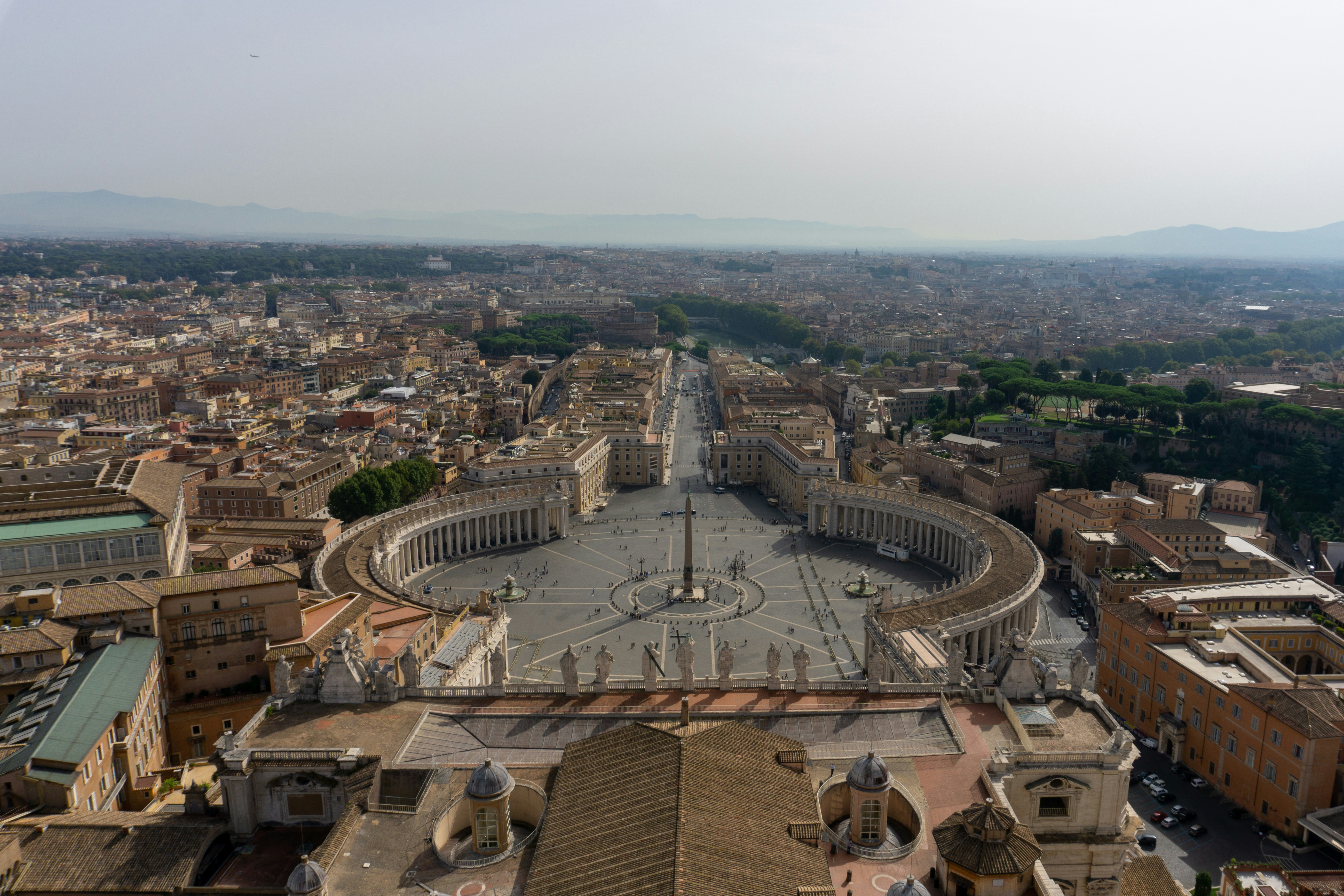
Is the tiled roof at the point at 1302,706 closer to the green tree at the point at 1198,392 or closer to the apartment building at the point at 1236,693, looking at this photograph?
the apartment building at the point at 1236,693

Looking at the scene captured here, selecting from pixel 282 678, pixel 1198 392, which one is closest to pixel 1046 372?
pixel 1198 392

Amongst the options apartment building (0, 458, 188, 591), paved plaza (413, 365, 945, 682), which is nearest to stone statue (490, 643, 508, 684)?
paved plaza (413, 365, 945, 682)

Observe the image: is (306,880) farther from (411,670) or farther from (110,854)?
(411,670)

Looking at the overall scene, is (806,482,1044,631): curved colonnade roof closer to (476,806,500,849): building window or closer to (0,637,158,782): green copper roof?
(476,806,500,849): building window

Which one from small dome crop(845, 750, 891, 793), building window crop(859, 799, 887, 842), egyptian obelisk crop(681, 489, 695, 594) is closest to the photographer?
small dome crop(845, 750, 891, 793)

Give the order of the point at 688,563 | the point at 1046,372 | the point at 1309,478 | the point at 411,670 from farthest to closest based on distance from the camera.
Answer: the point at 1046,372 → the point at 1309,478 → the point at 688,563 → the point at 411,670
